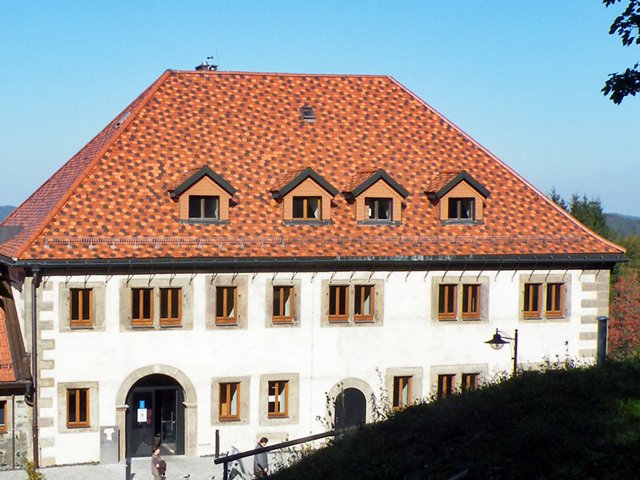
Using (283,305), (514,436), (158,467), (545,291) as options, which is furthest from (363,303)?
(514,436)

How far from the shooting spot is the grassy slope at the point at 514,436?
557 inches

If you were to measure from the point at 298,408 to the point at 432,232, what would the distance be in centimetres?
725

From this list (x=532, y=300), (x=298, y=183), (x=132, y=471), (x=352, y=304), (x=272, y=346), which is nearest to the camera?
(x=132, y=471)

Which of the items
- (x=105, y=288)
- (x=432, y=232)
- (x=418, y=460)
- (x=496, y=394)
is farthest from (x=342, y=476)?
(x=432, y=232)

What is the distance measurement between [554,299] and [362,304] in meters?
6.87

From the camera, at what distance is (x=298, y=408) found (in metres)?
31.8

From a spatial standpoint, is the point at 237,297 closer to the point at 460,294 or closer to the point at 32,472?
the point at 460,294

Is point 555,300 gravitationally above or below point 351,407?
above

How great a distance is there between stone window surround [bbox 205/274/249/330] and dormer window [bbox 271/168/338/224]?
2569 mm

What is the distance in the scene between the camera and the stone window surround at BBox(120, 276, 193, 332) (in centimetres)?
2998

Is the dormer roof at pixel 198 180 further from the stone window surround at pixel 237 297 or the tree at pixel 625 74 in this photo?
the tree at pixel 625 74

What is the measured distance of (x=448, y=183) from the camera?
3344 centimetres

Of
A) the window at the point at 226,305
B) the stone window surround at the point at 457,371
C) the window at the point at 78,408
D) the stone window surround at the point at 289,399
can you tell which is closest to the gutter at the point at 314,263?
the window at the point at 226,305

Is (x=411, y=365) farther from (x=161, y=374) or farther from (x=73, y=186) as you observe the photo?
(x=73, y=186)
